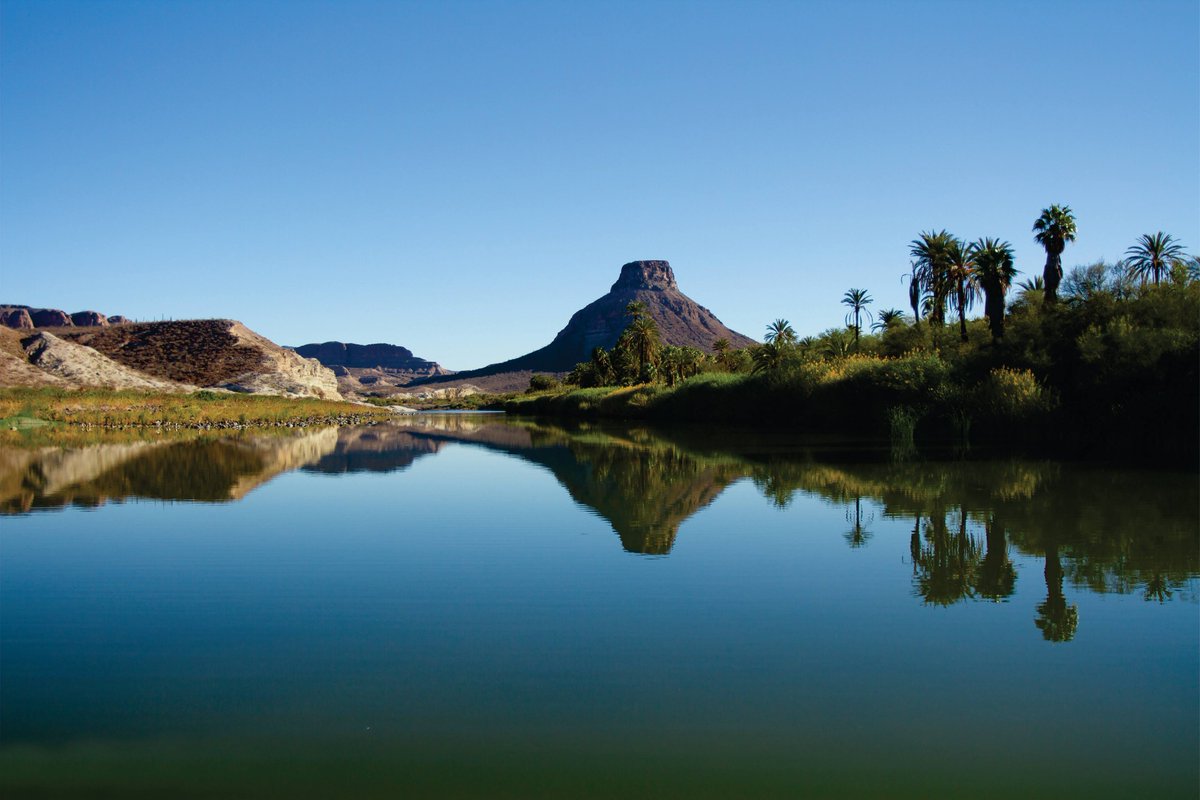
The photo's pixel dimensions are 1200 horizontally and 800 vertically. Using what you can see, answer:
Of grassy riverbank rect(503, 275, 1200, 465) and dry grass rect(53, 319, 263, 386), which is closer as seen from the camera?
grassy riverbank rect(503, 275, 1200, 465)

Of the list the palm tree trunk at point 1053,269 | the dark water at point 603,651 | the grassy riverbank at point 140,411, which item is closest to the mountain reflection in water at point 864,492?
the dark water at point 603,651

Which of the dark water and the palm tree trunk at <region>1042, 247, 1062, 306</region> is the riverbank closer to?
the palm tree trunk at <region>1042, 247, 1062, 306</region>

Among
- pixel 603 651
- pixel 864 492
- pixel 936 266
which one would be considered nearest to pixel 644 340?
pixel 936 266

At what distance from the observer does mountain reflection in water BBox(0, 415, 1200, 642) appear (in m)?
10.7

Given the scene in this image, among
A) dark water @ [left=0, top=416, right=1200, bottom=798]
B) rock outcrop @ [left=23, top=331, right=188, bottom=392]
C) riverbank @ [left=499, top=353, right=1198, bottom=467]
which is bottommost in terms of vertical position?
dark water @ [left=0, top=416, right=1200, bottom=798]

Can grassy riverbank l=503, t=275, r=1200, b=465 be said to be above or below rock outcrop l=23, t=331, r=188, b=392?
below

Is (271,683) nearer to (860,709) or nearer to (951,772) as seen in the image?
(860,709)

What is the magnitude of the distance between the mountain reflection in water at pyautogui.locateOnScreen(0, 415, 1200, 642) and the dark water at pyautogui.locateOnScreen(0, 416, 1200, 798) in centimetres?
14

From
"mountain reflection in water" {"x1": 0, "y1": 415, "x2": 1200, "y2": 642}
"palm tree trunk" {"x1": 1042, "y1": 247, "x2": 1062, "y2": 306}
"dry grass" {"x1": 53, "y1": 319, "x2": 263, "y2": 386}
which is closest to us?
"mountain reflection in water" {"x1": 0, "y1": 415, "x2": 1200, "y2": 642}

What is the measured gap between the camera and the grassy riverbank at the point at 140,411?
4884 centimetres

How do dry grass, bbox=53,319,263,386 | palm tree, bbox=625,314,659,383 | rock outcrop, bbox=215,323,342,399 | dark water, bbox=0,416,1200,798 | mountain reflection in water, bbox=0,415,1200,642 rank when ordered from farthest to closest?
dry grass, bbox=53,319,263,386 → rock outcrop, bbox=215,323,342,399 → palm tree, bbox=625,314,659,383 → mountain reflection in water, bbox=0,415,1200,642 → dark water, bbox=0,416,1200,798

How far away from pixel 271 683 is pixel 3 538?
29.7ft

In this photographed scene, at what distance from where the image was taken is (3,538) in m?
13.0

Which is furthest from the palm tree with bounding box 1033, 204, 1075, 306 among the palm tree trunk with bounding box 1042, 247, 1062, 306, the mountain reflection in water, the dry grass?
the dry grass
